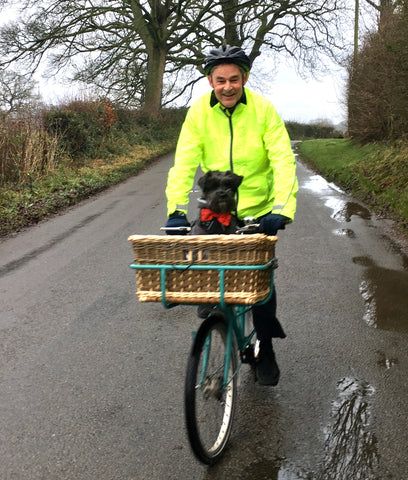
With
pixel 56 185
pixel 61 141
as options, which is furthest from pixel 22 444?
pixel 61 141

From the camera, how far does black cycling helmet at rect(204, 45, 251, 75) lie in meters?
2.98

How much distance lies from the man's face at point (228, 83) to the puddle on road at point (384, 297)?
273cm

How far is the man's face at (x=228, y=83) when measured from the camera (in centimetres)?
301

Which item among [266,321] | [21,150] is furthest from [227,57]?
[21,150]

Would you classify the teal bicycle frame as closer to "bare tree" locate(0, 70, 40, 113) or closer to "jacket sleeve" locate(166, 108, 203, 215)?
"jacket sleeve" locate(166, 108, 203, 215)

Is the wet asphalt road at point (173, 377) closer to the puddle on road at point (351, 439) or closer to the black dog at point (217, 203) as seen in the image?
the puddle on road at point (351, 439)

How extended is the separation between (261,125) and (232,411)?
1648 millimetres

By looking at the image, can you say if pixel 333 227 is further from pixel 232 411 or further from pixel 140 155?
pixel 140 155

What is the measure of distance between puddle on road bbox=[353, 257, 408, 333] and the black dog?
247 cm

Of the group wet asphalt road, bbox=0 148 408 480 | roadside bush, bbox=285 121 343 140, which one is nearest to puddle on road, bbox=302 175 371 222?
wet asphalt road, bbox=0 148 408 480

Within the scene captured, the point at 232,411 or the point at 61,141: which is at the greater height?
the point at 61,141

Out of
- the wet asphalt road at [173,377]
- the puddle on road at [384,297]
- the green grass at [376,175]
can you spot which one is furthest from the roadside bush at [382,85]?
the puddle on road at [384,297]

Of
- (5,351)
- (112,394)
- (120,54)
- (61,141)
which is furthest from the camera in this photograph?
(120,54)

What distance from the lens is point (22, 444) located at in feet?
10.2
